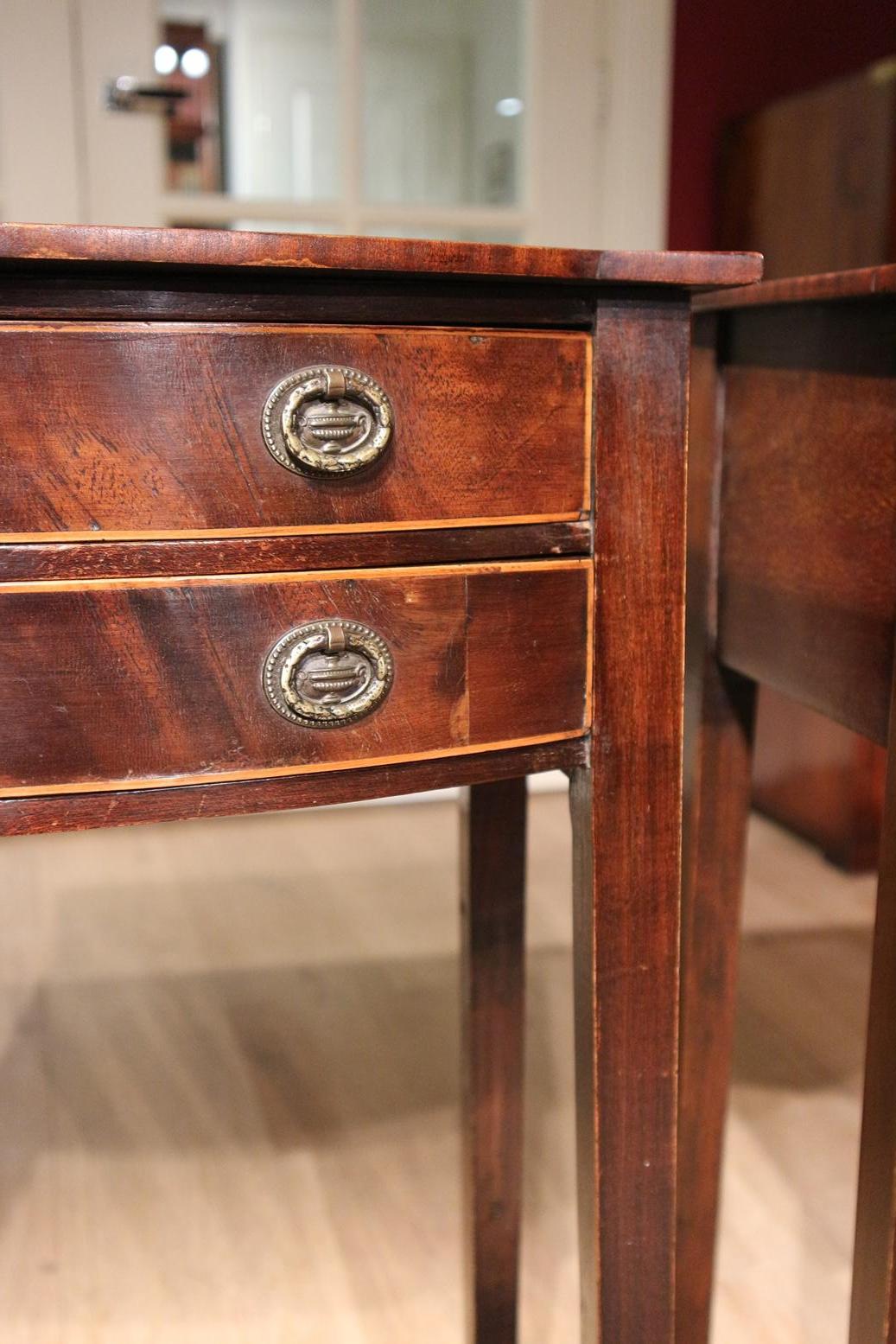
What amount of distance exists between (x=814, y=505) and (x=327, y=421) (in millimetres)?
344

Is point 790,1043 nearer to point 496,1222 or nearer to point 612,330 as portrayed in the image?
point 496,1222

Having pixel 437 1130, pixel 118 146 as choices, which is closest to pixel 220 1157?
pixel 437 1130

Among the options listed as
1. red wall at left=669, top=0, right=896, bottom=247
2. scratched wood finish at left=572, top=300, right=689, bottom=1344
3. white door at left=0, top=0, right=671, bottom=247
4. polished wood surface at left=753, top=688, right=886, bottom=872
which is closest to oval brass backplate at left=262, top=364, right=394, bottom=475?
scratched wood finish at left=572, top=300, right=689, bottom=1344

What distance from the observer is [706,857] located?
0.87 meters

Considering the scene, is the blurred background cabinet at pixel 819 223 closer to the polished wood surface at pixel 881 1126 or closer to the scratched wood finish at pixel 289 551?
the polished wood surface at pixel 881 1126

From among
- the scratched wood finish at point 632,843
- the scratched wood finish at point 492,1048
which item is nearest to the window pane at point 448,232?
the scratched wood finish at point 492,1048

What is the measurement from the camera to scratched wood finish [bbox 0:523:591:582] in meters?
0.50

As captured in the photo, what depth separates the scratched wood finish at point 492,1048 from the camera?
87 cm

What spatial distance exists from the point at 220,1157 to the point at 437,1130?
0.22 meters

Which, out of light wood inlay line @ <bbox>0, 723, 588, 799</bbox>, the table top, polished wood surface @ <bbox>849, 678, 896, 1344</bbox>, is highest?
the table top

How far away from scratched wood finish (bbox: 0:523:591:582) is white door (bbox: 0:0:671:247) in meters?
1.61

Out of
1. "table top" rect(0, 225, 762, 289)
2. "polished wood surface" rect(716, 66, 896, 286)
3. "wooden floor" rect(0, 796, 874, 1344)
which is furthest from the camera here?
"polished wood surface" rect(716, 66, 896, 286)

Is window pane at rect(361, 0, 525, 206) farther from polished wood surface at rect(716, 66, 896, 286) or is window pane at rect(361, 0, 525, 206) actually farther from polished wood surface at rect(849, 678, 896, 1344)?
polished wood surface at rect(849, 678, 896, 1344)

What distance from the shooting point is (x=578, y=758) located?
603 millimetres
